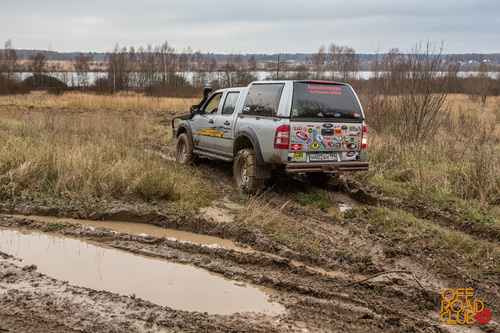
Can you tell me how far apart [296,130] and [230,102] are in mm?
2410

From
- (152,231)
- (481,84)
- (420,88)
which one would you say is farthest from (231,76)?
(152,231)

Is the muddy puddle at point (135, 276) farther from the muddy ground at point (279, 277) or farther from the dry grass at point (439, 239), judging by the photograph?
the dry grass at point (439, 239)

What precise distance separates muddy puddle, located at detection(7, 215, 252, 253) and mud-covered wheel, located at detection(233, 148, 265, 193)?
6.81 ft

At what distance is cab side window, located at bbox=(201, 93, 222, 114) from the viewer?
390 inches

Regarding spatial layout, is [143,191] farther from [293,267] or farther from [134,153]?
[293,267]

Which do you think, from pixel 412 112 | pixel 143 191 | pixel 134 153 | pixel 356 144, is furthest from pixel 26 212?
pixel 412 112

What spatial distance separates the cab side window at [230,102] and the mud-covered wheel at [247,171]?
3.93 feet

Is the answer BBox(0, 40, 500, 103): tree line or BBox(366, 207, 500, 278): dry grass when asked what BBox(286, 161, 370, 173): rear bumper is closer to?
BBox(366, 207, 500, 278): dry grass

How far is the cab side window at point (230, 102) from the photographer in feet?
29.9

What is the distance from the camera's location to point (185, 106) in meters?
27.9

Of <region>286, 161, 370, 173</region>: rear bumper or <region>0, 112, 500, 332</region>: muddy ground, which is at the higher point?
<region>286, 161, 370, 173</region>: rear bumper

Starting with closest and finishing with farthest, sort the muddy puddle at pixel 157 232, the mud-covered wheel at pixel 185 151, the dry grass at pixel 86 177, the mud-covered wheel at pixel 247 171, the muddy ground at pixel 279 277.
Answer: the muddy ground at pixel 279 277
the muddy puddle at pixel 157 232
the dry grass at pixel 86 177
the mud-covered wheel at pixel 247 171
the mud-covered wheel at pixel 185 151

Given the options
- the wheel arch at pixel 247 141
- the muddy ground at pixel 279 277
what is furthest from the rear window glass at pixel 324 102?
the muddy ground at pixel 279 277

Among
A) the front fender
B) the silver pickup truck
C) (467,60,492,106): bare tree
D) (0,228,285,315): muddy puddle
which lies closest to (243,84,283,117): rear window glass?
the silver pickup truck
